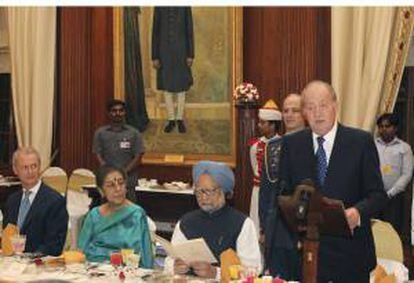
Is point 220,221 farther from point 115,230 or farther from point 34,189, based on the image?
point 34,189

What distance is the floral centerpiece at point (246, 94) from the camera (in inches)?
320

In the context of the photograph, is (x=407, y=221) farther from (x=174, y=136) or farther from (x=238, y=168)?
(x=174, y=136)

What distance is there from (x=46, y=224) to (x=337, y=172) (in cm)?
202

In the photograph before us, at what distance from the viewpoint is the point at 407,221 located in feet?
28.0

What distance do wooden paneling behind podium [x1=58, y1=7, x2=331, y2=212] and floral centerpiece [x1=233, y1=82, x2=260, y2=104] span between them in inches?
13.7

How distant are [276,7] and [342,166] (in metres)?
5.26

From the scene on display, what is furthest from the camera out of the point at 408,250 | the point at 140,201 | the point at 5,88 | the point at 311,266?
the point at 5,88

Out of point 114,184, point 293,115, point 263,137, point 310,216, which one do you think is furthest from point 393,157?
point 310,216

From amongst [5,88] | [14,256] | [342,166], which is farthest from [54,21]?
[342,166]

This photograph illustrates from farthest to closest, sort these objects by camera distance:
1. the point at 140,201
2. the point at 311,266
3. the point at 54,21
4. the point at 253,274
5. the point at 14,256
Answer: the point at 54,21 < the point at 140,201 < the point at 14,256 < the point at 253,274 < the point at 311,266

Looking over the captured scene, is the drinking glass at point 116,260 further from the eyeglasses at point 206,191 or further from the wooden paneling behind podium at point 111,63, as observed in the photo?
the wooden paneling behind podium at point 111,63

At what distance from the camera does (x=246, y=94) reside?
8.11 m
